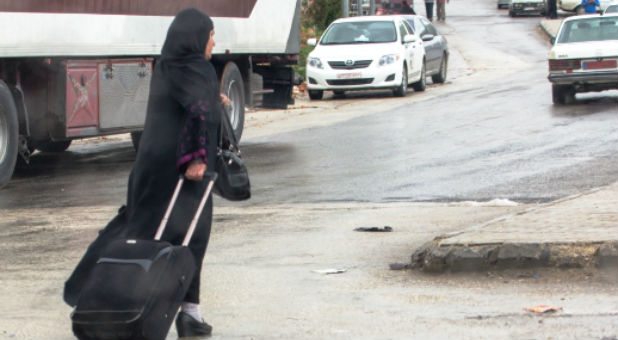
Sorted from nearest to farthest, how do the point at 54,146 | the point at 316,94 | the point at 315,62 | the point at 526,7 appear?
the point at 54,146 < the point at 315,62 < the point at 316,94 < the point at 526,7

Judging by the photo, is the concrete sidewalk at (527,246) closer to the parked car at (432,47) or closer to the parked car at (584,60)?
the parked car at (584,60)

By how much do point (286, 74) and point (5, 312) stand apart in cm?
1282

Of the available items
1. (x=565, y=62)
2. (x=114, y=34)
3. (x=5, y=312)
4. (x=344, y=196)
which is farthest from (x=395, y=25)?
(x=5, y=312)

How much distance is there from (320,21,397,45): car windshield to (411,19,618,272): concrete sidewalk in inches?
697

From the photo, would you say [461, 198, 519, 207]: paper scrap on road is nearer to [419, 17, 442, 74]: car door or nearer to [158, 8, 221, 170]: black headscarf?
[158, 8, 221, 170]: black headscarf

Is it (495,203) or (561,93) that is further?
(561,93)

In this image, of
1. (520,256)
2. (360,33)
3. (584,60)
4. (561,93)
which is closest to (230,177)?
(520,256)

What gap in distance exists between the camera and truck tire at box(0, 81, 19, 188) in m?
12.8

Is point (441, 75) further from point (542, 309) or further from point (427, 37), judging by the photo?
point (542, 309)

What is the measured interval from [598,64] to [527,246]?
1400cm

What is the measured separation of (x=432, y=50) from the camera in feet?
94.5

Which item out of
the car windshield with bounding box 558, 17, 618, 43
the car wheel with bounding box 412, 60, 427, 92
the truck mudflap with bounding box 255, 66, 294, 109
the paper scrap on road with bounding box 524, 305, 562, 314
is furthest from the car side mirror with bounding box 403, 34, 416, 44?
the paper scrap on road with bounding box 524, 305, 562, 314

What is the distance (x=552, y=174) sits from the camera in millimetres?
12805

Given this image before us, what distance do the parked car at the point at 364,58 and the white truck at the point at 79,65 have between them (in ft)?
26.7
